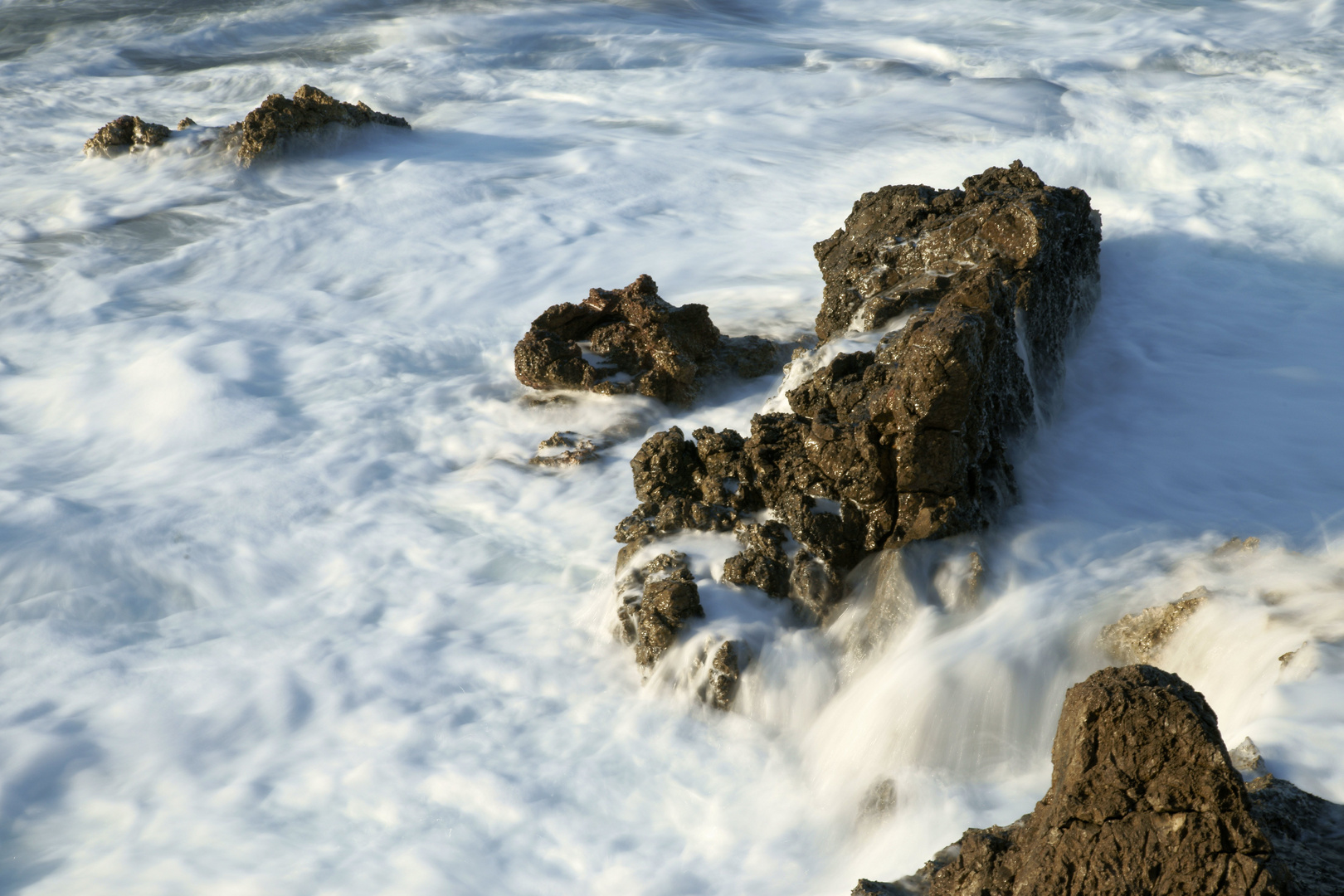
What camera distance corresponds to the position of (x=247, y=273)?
746 cm

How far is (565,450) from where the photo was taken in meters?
5.16

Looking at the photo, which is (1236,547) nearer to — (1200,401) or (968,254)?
(1200,401)

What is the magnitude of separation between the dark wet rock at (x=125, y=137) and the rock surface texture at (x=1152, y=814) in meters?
9.30

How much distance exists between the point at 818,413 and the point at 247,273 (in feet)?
16.2

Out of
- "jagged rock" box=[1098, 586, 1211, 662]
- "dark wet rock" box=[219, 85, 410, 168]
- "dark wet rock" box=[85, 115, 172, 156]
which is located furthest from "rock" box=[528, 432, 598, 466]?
"dark wet rock" box=[85, 115, 172, 156]

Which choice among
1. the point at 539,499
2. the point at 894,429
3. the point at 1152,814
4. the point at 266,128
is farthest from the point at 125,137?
the point at 1152,814

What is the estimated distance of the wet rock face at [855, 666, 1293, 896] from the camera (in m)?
1.96

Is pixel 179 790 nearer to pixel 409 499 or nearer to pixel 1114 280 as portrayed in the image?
pixel 409 499

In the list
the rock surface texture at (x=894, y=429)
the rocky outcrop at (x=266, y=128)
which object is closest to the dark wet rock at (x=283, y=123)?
the rocky outcrop at (x=266, y=128)

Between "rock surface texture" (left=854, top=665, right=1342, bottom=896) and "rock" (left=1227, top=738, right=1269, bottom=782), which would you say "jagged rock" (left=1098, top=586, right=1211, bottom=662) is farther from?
"rock surface texture" (left=854, top=665, right=1342, bottom=896)

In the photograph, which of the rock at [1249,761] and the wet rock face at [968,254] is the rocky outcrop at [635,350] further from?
the rock at [1249,761]

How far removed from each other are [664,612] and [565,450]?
160cm

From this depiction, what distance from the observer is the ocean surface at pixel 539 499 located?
10.7 ft

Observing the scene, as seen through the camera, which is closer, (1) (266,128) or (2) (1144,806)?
(2) (1144,806)
